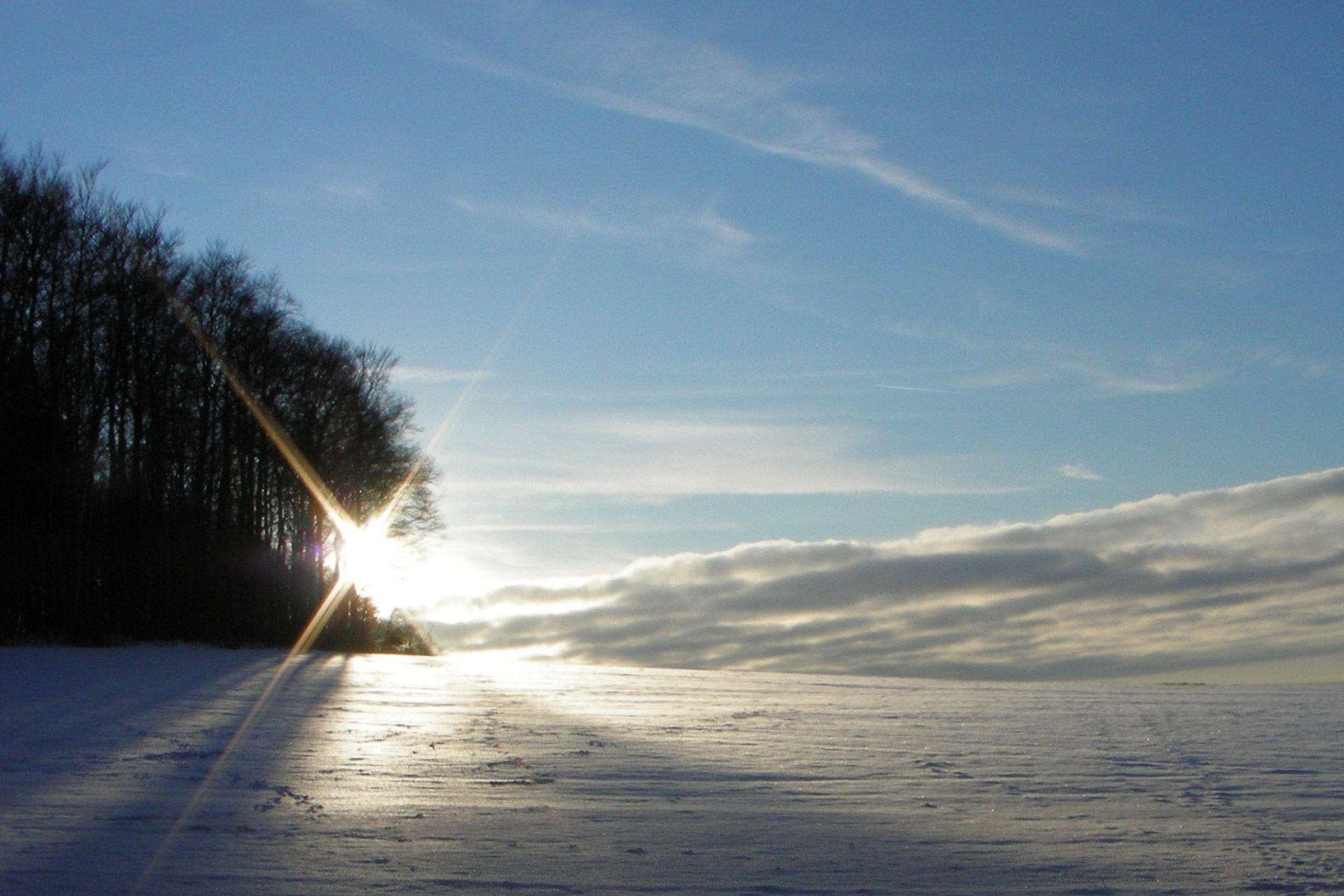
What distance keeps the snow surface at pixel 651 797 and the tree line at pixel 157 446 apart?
12.8 metres

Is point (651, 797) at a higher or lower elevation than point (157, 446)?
lower

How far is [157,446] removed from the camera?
87.9 feet

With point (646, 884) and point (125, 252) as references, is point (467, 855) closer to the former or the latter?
point (646, 884)

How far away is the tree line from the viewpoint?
22.8 m

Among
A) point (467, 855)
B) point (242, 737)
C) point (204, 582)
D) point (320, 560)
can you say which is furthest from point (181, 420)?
point (467, 855)

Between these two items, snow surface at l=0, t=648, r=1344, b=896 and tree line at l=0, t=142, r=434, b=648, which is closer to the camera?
snow surface at l=0, t=648, r=1344, b=896

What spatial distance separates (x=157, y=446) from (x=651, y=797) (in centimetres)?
2392

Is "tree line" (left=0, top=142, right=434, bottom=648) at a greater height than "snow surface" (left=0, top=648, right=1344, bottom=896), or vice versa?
"tree line" (left=0, top=142, right=434, bottom=648)

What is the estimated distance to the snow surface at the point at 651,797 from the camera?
454 centimetres

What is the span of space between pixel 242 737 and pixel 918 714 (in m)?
6.50

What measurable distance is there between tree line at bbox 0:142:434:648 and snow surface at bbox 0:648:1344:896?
12785mm

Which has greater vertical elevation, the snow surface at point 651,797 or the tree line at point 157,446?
the tree line at point 157,446

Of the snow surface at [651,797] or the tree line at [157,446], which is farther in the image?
the tree line at [157,446]

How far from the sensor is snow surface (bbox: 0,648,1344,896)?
4.54 meters
